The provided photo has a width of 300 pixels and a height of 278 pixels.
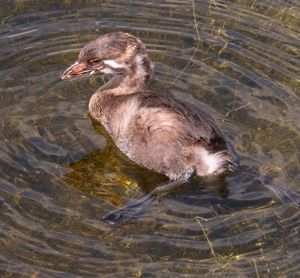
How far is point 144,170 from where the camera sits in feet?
22.7

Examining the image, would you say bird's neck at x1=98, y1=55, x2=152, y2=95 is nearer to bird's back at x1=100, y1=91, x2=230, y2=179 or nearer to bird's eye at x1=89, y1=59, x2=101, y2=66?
bird's eye at x1=89, y1=59, x2=101, y2=66

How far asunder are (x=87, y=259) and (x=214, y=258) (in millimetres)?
916

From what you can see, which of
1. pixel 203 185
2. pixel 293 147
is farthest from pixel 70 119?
pixel 293 147

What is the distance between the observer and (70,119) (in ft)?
24.1

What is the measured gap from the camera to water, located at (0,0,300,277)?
5.90 meters

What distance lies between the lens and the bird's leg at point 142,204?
618 centimetres

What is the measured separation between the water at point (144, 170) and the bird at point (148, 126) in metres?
0.14

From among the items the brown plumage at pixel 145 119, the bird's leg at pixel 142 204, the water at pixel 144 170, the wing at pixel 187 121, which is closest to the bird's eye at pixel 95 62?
the brown plumage at pixel 145 119

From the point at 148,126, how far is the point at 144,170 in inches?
18.4

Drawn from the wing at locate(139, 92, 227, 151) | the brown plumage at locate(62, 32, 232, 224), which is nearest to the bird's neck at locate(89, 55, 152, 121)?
the brown plumage at locate(62, 32, 232, 224)

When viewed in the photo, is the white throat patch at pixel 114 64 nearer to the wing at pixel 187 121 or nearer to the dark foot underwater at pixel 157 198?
the wing at pixel 187 121

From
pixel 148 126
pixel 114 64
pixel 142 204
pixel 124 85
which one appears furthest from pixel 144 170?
pixel 114 64

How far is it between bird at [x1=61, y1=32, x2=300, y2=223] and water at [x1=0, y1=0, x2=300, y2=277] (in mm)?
137

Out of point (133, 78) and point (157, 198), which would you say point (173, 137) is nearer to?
point (157, 198)
